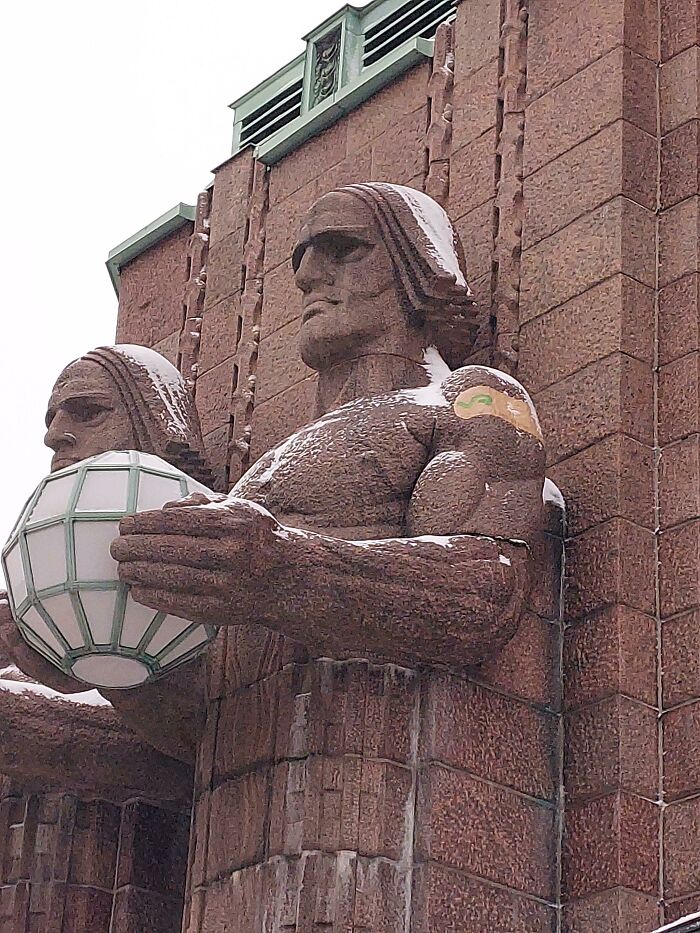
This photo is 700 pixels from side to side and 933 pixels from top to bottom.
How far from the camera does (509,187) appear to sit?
8656 millimetres

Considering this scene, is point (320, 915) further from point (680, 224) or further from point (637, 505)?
point (680, 224)

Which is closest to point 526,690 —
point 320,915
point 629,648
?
point 629,648

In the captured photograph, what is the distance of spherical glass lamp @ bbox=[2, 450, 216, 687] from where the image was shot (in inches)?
277

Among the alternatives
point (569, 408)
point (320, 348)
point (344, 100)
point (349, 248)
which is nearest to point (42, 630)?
point (320, 348)

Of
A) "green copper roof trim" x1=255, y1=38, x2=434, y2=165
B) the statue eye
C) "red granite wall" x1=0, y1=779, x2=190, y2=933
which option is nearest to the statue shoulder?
the statue eye

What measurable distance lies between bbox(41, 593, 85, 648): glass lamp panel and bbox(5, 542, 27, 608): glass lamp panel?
0.15 m

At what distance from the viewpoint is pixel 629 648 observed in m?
7.41

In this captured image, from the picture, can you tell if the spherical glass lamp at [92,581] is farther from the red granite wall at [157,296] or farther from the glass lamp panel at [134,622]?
the red granite wall at [157,296]

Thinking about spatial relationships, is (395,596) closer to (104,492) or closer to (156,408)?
(104,492)

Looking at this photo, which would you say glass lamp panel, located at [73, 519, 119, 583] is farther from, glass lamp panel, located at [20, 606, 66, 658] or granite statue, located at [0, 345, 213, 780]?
granite statue, located at [0, 345, 213, 780]

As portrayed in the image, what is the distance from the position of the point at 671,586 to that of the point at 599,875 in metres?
1.08

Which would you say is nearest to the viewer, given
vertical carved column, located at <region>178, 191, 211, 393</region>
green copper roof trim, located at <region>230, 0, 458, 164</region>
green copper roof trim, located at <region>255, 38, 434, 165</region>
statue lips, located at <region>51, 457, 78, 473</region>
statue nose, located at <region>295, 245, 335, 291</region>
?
statue nose, located at <region>295, 245, 335, 291</region>

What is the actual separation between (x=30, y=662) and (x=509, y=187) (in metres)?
2.73

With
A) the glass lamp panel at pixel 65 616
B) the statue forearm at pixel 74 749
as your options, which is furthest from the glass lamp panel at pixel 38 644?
the statue forearm at pixel 74 749
